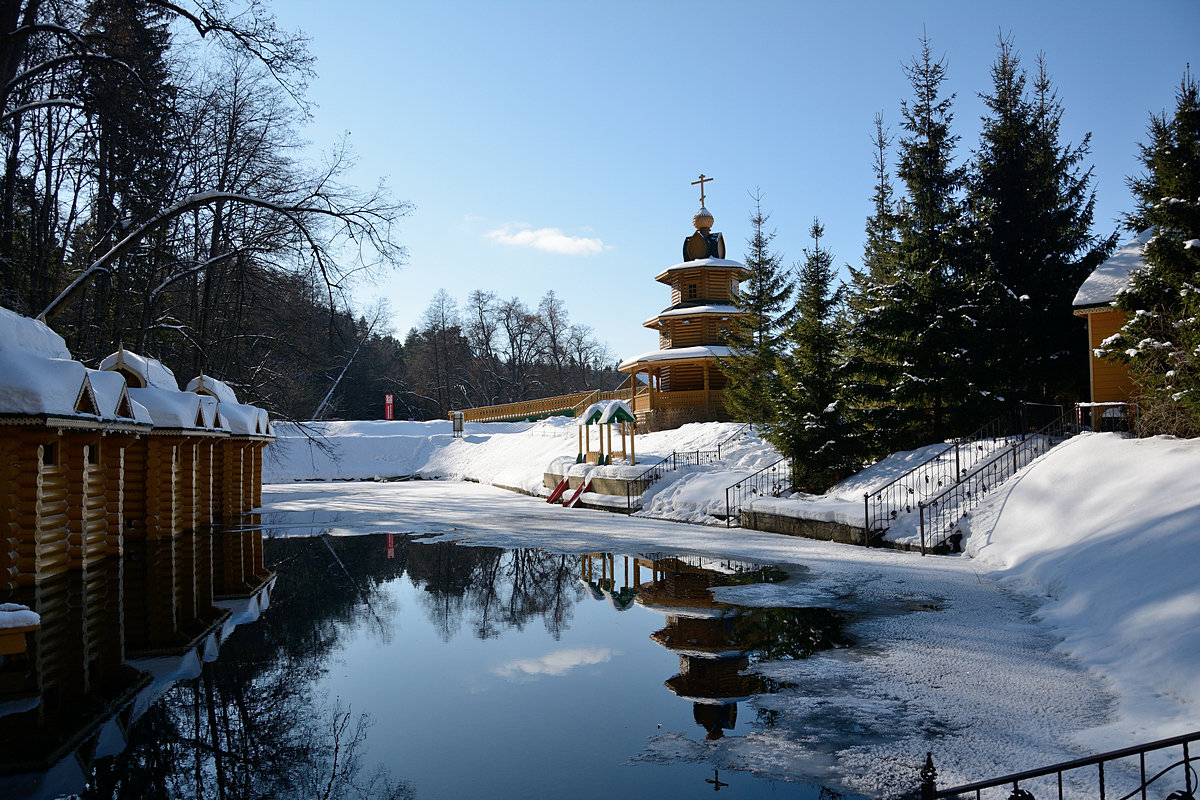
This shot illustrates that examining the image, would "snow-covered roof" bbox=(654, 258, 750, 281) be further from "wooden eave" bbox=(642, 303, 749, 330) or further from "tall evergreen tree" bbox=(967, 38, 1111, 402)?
"tall evergreen tree" bbox=(967, 38, 1111, 402)

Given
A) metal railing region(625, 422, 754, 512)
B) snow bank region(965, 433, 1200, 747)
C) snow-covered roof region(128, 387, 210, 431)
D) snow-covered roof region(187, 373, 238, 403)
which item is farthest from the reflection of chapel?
snow-covered roof region(128, 387, 210, 431)

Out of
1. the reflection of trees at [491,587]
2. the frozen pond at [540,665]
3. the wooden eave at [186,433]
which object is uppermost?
the wooden eave at [186,433]

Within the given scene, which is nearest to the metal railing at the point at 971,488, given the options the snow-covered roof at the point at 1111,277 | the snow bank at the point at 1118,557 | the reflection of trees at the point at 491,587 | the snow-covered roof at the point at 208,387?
the snow bank at the point at 1118,557

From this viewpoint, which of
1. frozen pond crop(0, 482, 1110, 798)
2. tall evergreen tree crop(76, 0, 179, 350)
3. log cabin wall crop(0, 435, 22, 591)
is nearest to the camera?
frozen pond crop(0, 482, 1110, 798)

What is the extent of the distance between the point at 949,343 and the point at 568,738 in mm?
18046

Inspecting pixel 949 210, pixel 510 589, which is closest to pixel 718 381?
pixel 949 210

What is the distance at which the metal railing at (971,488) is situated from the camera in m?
16.2

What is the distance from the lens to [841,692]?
7.56 meters

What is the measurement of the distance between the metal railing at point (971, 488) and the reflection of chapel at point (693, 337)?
2002cm

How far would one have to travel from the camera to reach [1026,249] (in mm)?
25359

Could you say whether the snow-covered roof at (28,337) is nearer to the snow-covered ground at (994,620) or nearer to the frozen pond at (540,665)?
the frozen pond at (540,665)

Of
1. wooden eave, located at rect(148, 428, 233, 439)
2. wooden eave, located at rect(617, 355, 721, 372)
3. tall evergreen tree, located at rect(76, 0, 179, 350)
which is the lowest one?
wooden eave, located at rect(148, 428, 233, 439)

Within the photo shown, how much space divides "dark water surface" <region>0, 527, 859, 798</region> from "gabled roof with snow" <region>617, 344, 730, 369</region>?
25.8 metres

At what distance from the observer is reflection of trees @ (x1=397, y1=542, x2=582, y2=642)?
1140 centimetres
